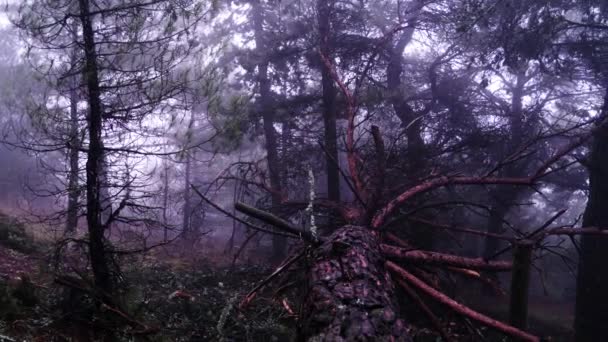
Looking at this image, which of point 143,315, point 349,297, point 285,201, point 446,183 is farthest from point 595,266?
point 143,315

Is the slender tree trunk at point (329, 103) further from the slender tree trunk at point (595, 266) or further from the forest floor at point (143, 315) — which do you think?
the slender tree trunk at point (595, 266)

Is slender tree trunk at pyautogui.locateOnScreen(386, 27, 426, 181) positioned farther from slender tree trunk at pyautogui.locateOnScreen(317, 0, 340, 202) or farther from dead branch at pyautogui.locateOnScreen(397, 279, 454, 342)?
dead branch at pyautogui.locateOnScreen(397, 279, 454, 342)

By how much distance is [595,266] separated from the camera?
7.69 metres

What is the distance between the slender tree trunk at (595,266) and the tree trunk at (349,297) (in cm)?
588

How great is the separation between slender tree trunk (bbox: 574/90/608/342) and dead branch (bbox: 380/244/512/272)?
4210 millimetres

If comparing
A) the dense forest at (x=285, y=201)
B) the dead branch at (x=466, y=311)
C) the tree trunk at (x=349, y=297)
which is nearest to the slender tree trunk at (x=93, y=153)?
the dense forest at (x=285, y=201)

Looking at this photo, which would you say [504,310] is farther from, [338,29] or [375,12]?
[375,12]

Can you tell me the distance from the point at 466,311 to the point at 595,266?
212 inches

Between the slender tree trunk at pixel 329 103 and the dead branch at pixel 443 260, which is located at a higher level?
the slender tree trunk at pixel 329 103

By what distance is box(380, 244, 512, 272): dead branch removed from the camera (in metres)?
4.51

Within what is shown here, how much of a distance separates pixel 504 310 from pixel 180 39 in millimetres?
13066

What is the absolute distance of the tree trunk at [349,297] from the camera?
2.78 meters

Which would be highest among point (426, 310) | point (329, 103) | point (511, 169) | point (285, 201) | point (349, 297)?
point (329, 103)

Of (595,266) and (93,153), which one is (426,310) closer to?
(93,153)
